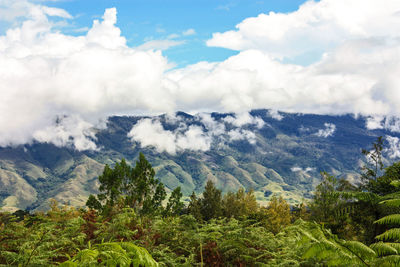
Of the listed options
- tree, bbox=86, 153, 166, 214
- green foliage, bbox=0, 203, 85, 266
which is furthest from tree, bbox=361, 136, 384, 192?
green foliage, bbox=0, 203, 85, 266

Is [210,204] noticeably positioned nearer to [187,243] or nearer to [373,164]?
[373,164]

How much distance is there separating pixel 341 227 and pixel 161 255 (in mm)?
31564

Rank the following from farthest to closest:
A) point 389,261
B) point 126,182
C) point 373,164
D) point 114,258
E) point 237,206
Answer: point 237,206
point 373,164
point 126,182
point 389,261
point 114,258

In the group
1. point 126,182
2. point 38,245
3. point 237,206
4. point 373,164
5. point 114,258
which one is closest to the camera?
point 114,258

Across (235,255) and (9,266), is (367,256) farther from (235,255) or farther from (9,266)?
(9,266)

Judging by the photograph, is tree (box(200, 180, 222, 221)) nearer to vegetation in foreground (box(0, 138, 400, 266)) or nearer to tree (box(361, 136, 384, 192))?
tree (box(361, 136, 384, 192))

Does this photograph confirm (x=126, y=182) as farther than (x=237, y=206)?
No

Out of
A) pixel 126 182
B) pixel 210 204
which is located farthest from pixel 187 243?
pixel 210 204

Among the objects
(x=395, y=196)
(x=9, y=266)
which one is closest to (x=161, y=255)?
(x=9, y=266)

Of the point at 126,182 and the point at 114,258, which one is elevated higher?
the point at 126,182

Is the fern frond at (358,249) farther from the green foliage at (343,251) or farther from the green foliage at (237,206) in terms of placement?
the green foliage at (237,206)

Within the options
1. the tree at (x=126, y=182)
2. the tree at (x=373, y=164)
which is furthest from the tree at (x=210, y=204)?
the tree at (x=126, y=182)

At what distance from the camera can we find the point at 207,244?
31.4 ft

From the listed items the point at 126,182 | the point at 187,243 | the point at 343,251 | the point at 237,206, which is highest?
the point at 126,182
